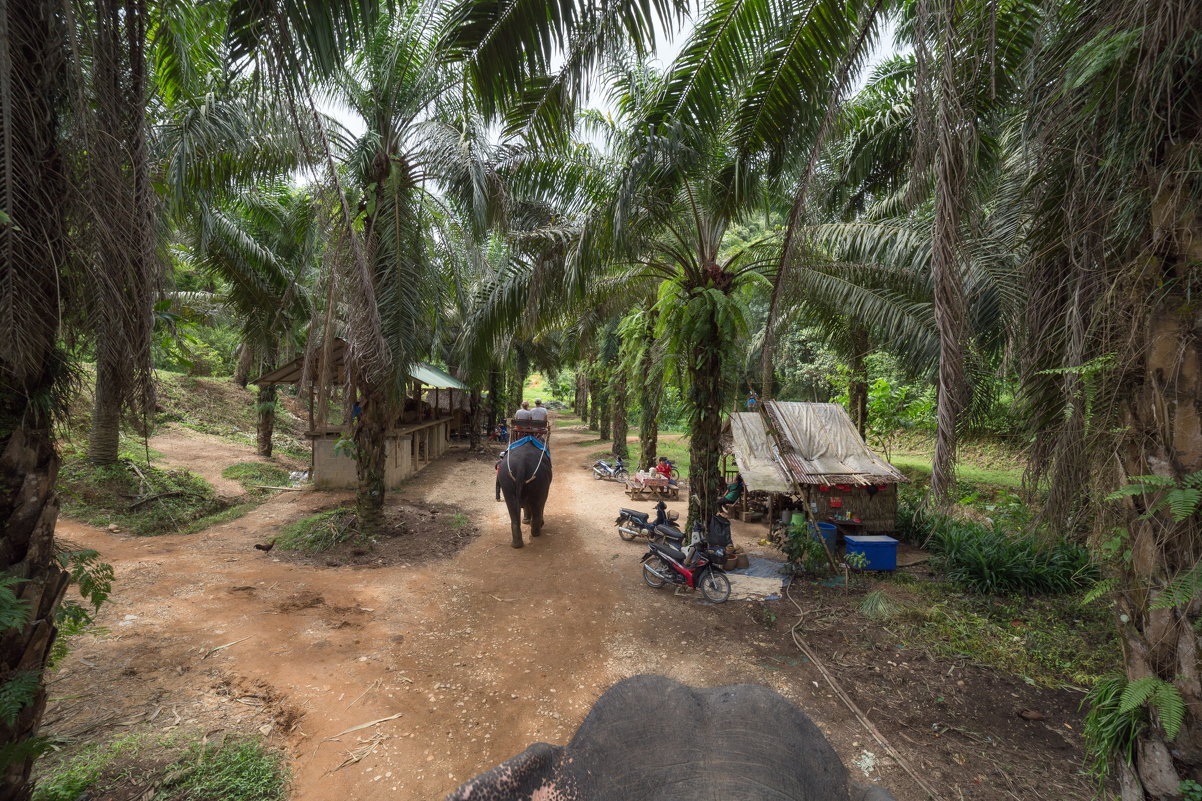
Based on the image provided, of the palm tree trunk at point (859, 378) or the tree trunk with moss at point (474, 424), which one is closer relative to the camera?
the palm tree trunk at point (859, 378)

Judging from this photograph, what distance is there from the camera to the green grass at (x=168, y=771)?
2865 mm

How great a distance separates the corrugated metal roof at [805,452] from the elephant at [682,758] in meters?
6.53

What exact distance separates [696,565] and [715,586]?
1.03ft

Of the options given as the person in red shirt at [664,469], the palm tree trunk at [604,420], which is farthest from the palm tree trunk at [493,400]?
the person in red shirt at [664,469]

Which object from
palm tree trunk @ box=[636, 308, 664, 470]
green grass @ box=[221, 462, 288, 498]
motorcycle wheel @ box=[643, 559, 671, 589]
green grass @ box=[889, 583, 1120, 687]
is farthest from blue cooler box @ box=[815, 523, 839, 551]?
green grass @ box=[221, 462, 288, 498]

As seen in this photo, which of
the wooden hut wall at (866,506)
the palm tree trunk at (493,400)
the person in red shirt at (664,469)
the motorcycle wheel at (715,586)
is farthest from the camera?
the palm tree trunk at (493,400)

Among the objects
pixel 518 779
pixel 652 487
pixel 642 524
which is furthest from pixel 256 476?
pixel 518 779

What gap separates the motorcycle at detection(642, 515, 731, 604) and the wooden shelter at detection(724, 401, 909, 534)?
1.71m

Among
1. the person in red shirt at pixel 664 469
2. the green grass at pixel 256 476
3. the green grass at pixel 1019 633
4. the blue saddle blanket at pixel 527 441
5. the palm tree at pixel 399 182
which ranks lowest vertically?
the green grass at pixel 1019 633

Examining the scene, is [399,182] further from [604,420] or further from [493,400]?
[604,420]

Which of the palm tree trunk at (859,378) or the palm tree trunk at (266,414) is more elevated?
the palm tree trunk at (859,378)

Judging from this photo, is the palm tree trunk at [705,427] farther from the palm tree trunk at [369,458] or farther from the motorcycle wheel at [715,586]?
the palm tree trunk at [369,458]

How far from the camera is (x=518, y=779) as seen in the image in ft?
4.79

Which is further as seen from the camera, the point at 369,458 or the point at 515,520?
the point at 515,520
